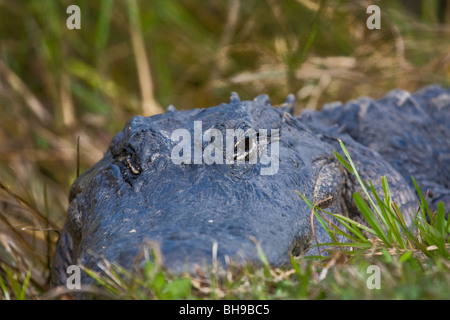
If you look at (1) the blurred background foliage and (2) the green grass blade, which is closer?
(2) the green grass blade

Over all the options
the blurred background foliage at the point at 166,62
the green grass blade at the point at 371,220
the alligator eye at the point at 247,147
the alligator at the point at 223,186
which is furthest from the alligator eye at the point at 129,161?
the blurred background foliage at the point at 166,62

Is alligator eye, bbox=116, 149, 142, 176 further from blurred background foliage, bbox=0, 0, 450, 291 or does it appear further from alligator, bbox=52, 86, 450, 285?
blurred background foliage, bbox=0, 0, 450, 291

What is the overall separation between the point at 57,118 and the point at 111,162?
11.0 feet

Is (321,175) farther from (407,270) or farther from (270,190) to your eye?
(407,270)

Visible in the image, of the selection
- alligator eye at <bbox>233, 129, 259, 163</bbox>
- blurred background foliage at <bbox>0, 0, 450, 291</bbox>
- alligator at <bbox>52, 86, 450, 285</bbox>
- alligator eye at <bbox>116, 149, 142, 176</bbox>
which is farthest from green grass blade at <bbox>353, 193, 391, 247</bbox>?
blurred background foliage at <bbox>0, 0, 450, 291</bbox>

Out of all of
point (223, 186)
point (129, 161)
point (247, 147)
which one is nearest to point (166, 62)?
point (129, 161)

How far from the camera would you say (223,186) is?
2.39m

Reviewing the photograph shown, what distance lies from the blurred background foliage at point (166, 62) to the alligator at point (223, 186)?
1926 millimetres

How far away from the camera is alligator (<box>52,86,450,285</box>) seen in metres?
1.94

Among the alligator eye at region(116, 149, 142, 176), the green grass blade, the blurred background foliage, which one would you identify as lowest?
the green grass blade

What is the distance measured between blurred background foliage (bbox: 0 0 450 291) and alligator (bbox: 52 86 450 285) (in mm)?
1926

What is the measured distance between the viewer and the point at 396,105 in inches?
175

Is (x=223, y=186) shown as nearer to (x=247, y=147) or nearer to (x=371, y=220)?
(x=247, y=147)

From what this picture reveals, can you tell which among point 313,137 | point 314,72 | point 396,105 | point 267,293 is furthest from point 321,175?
point 314,72
